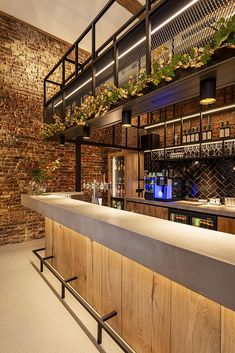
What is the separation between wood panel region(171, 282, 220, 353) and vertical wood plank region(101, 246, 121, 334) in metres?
0.63

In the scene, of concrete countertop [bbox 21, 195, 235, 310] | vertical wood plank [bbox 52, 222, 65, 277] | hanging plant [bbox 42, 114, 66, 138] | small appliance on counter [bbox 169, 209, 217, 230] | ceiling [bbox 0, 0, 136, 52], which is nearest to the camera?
concrete countertop [bbox 21, 195, 235, 310]

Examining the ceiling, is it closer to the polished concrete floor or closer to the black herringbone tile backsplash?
the black herringbone tile backsplash

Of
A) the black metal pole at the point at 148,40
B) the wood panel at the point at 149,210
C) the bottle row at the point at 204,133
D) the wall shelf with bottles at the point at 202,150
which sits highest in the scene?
the black metal pole at the point at 148,40

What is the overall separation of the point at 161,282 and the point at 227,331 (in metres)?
0.49

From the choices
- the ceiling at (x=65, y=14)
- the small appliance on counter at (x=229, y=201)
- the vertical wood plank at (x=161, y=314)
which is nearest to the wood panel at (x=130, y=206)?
the small appliance on counter at (x=229, y=201)

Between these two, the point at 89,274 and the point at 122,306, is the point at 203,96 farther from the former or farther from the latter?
the point at 89,274

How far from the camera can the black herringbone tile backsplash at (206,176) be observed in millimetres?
4461

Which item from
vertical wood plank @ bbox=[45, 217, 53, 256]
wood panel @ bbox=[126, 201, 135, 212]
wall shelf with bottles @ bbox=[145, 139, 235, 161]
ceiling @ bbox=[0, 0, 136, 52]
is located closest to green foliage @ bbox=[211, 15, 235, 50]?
wall shelf with bottles @ bbox=[145, 139, 235, 161]

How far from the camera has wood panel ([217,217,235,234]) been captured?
356 centimetres

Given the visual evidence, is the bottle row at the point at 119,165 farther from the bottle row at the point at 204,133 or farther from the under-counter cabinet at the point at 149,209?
the bottle row at the point at 204,133

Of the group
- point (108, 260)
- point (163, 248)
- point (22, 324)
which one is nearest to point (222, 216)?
point (108, 260)

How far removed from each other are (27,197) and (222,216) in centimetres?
336

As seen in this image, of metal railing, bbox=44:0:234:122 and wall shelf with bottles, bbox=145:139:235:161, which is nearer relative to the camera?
metal railing, bbox=44:0:234:122

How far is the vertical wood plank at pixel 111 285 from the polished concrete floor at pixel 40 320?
0.73 feet
